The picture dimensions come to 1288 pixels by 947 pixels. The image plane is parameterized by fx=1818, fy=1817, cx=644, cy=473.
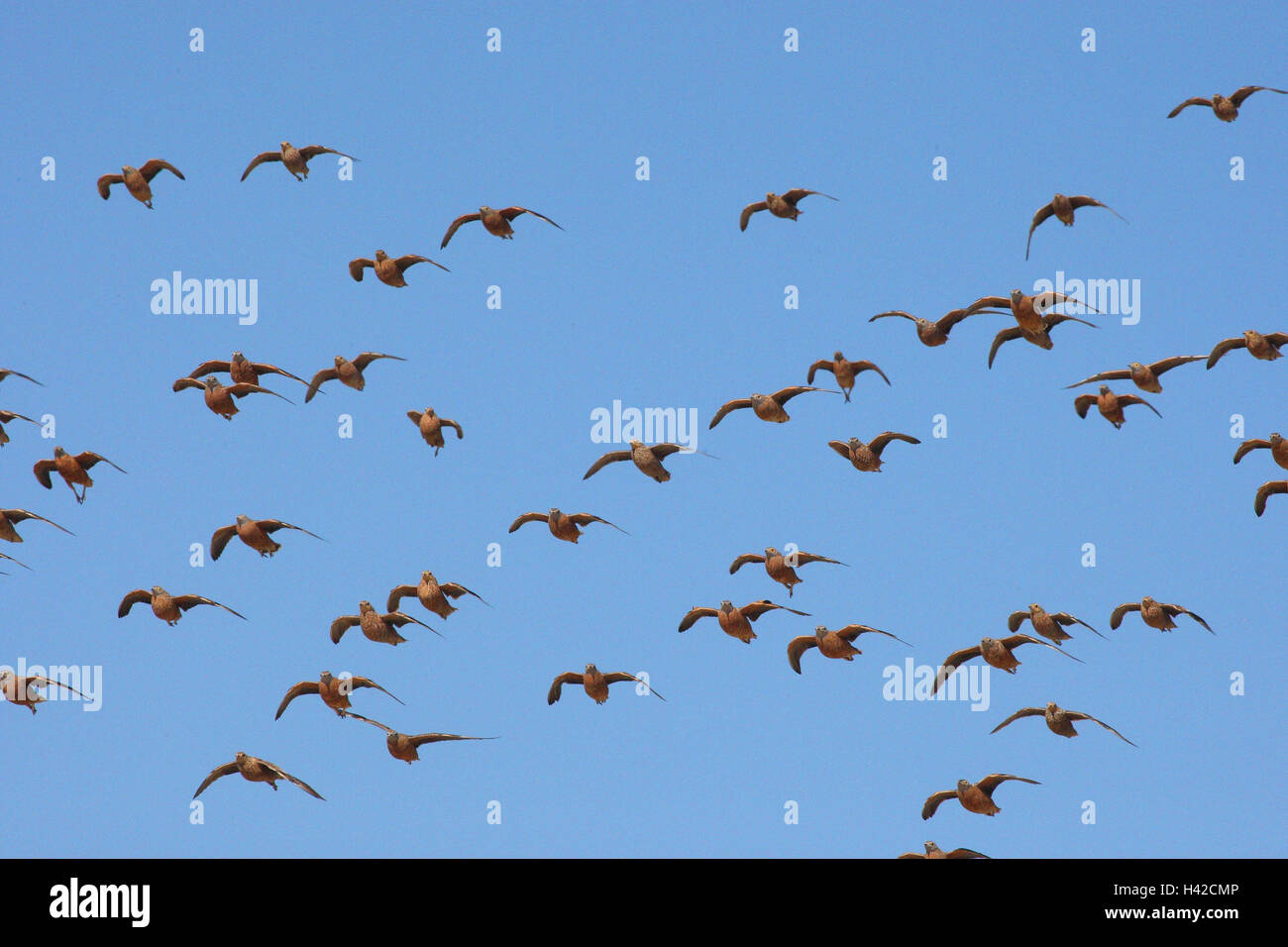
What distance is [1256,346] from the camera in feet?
153

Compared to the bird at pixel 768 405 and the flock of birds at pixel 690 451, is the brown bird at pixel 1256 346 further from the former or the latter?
the bird at pixel 768 405

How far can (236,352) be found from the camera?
4769 cm

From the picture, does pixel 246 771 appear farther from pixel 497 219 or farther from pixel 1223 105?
pixel 1223 105

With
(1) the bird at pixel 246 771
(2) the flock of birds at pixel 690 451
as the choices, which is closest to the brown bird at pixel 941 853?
(2) the flock of birds at pixel 690 451

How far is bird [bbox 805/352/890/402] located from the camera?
48219 mm

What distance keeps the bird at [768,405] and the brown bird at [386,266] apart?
911 cm

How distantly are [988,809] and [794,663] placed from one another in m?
6.68

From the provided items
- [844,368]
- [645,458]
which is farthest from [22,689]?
[844,368]

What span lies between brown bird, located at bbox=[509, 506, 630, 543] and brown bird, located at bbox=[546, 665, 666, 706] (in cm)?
358

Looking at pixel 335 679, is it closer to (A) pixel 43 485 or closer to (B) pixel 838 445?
(A) pixel 43 485
